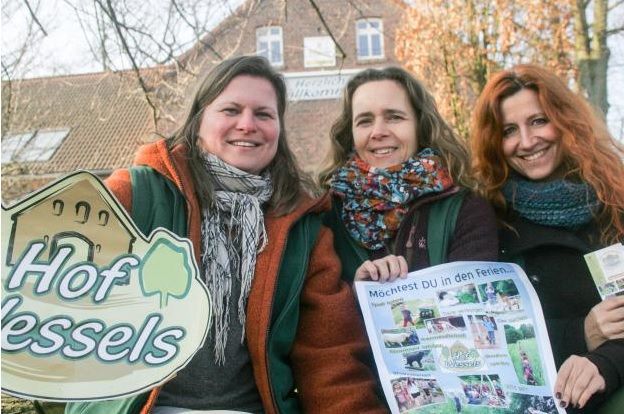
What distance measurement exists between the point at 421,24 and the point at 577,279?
7.53m

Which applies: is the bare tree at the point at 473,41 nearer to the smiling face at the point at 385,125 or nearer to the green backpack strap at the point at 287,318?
the smiling face at the point at 385,125

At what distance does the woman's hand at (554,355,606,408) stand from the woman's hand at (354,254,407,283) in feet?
1.96

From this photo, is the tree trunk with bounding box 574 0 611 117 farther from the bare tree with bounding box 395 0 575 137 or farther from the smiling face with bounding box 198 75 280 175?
the smiling face with bounding box 198 75 280 175

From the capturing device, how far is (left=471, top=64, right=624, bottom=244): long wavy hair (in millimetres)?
2381

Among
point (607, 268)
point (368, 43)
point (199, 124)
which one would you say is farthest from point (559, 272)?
point (368, 43)

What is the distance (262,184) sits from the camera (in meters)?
2.17

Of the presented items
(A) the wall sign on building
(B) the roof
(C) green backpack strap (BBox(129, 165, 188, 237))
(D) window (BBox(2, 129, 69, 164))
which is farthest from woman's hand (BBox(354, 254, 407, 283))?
(A) the wall sign on building

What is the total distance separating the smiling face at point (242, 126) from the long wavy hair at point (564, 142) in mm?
961

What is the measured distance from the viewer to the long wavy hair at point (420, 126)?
252 cm

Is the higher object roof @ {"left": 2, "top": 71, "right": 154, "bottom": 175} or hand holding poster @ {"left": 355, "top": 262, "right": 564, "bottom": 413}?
roof @ {"left": 2, "top": 71, "right": 154, "bottom": 175}

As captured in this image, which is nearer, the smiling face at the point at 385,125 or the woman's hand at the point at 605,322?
the woman's hand at the point at 605,322

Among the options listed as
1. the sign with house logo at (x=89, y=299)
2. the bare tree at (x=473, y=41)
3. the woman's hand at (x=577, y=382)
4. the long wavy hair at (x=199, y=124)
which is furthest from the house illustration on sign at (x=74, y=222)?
the bare tree at (x=473, y=41)

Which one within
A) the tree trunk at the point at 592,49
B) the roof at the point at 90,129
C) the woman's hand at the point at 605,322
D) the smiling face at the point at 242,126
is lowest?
the woman's hand at the point at 605,322

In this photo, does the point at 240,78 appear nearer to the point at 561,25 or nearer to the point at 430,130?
the point at 430,130
